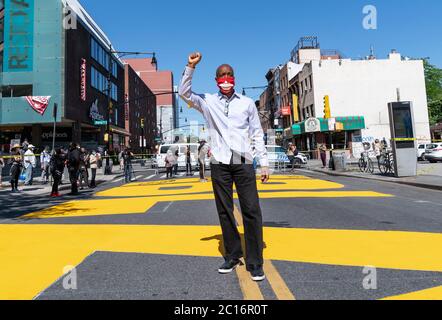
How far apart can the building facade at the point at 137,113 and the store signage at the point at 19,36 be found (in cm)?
2498

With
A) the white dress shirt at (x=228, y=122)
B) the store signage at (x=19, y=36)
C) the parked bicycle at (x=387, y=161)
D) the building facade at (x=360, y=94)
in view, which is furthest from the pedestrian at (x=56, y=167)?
the building facade at (x=360, y=94)

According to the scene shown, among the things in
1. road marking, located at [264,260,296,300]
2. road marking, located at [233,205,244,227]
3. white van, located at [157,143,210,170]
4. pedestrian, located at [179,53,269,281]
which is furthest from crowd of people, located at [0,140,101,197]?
road marking, located at [264,260,296,300]

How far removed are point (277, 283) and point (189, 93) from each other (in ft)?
6.66

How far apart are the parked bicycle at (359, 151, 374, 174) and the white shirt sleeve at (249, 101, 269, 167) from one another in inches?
644

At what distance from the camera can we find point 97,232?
5691mm

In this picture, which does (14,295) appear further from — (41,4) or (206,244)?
(41,4)

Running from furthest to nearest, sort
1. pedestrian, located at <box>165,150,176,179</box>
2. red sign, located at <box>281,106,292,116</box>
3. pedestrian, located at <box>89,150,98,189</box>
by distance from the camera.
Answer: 1. red sign, located at <box>281,106,292,116</box>
2. pedestrian, located at <box>165,150,176,179</box>
3. pedestrian, located at <box>89,150,98,189</box>

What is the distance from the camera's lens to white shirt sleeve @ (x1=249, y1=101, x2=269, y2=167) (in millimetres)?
3652

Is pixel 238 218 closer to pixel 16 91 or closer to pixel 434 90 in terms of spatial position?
pixel 16 91

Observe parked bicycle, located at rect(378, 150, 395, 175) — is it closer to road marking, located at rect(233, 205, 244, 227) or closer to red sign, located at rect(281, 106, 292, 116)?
road marking, located at rect(233, 205, 244, 227)

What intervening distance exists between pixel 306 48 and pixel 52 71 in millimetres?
34316

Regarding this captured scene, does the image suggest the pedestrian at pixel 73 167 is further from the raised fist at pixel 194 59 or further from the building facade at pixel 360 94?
the building facade at pixel 360 94

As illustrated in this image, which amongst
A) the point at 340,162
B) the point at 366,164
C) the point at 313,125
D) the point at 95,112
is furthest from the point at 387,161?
the point at 95,112
